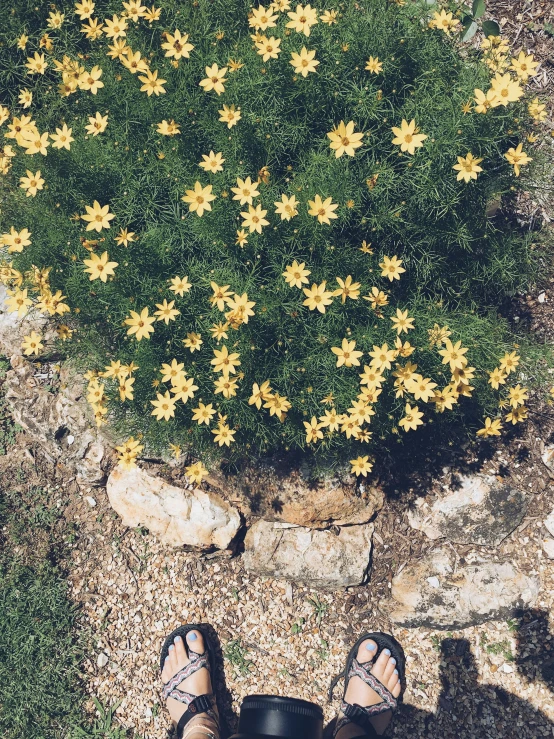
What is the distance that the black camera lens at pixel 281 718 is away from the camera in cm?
489

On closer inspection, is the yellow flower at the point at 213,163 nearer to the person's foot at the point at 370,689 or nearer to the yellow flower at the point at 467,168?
the yellow flower at the point at 467,168

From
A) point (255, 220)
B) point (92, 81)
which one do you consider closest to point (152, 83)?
point (92, 81)

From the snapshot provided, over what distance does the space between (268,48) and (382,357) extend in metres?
2.57

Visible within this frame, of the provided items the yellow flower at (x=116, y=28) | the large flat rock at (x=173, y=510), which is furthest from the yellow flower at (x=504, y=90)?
the large flat rock at (x=173, y=510)

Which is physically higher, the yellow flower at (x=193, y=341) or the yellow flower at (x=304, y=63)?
the yellow flower at (x=304, y=63)

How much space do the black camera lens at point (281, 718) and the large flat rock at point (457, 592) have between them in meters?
1.20

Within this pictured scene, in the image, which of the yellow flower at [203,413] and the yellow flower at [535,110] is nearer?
the yellow flower at [203,413]

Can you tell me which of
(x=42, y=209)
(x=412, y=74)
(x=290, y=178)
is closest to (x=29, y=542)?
(x=42, y=209)

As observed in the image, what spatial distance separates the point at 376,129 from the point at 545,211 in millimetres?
2274

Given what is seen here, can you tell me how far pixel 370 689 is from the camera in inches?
217

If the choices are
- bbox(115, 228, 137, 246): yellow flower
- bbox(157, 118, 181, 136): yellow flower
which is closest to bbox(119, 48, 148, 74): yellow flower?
bbox(157, 118, 181, 136): yellow flower

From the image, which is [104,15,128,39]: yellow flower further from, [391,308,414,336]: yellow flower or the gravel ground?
the gravel ground

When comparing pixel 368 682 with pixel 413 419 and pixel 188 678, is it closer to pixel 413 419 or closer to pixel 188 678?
pixel 188 678

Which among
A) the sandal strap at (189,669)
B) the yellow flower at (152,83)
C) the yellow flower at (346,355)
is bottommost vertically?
the sandal strap at (189,669)
